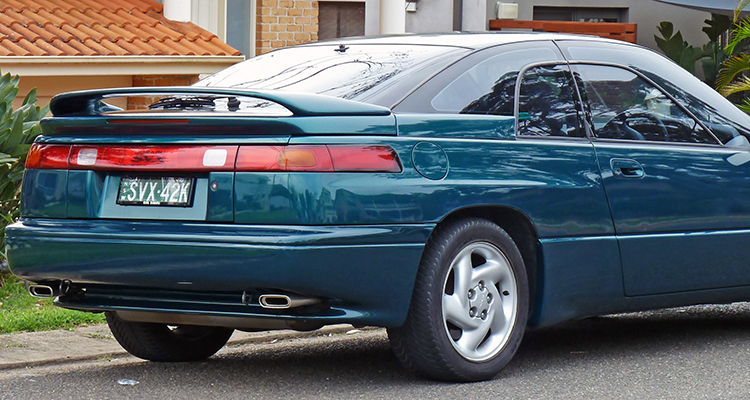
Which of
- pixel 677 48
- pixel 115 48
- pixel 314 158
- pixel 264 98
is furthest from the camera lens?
pixel 677 48

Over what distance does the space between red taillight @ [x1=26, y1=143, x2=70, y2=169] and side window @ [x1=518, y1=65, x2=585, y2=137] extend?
75.5 inches

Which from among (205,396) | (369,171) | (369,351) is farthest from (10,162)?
(369,171)

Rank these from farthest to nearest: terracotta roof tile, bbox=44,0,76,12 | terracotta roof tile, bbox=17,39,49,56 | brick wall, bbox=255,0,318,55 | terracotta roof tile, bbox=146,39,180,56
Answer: brick wall, bbox=255,0,318,55
terracotta roof tile, bbox=44,0,76,12
terracotta roof tile, bbox=146,39,180,56
terracotta roof tile, bbox=17,39,49,56

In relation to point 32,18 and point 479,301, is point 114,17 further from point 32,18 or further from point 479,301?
point 479,301

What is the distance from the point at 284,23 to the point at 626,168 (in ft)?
30.5

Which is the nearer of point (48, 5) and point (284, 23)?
point (48, 5)

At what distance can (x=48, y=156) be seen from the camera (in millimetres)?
5070

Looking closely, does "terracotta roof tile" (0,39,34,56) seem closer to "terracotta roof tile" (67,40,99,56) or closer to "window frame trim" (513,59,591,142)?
"terracotta roof tile" (67,40,99,56)

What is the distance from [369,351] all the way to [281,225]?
1.79 meters

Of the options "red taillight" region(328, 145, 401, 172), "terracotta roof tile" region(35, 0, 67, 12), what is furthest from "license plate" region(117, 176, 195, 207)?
"terracotta roof tile" region(35, 0, 67, 12)

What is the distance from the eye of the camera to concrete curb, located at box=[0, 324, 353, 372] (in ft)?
19.4

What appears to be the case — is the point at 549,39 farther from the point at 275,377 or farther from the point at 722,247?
the point at 275,377

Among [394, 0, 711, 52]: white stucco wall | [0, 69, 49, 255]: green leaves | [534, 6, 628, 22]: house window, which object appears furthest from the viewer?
[534, 6, 628, 22]: house window

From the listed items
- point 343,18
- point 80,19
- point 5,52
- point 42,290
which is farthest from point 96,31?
point 42,290
